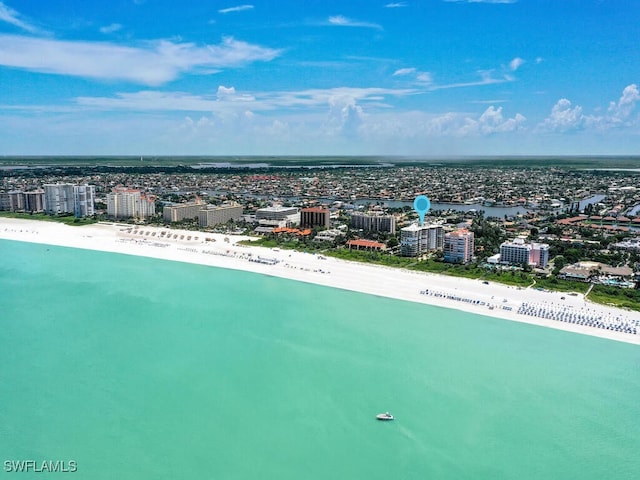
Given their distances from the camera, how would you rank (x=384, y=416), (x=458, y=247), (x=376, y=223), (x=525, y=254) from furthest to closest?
1. (x=376, y=223)
2. (x=458, y=247)
3. (x=525, y=254)
4. (x=384, y=416)

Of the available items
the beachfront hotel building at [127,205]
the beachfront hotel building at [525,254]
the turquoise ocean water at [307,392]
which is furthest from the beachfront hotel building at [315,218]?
the turquoise ocean water at [307,392]

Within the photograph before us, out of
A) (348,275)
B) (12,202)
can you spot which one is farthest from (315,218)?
(12,202)

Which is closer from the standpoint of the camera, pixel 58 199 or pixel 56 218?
pixel 56 218

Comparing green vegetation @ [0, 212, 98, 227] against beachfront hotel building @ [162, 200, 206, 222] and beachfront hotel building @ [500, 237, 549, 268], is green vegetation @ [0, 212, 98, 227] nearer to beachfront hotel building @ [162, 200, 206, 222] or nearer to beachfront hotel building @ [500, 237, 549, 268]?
beachfront hotel building @ [162, 200, 206, 222]

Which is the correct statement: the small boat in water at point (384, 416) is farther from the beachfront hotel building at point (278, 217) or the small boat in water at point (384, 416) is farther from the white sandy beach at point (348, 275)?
the beachfront hotel building at point (278, 217)

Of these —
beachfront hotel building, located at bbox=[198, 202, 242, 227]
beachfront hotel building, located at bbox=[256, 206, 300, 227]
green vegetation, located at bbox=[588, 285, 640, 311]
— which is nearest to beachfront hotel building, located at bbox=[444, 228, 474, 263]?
green vegetation, located at bbox=[588, 285, 640, 311]

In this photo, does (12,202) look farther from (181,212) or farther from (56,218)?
(181,212)
